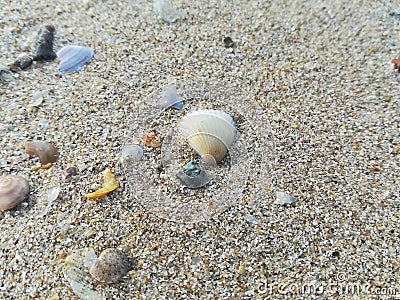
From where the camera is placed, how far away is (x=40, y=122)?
2.22 metres

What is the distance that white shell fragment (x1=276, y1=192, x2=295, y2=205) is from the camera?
6.34 feet

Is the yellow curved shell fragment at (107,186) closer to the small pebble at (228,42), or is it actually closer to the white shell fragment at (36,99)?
the white shell fragment at (36,99)

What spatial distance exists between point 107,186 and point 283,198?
791mm

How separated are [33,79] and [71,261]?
113cm

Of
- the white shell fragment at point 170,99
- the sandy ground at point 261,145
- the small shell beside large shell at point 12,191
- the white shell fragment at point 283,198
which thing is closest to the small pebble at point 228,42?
the sandy ground at point 261,145

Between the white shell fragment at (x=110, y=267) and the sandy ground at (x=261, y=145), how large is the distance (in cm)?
3

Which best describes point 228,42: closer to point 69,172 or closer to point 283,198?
point 283,198

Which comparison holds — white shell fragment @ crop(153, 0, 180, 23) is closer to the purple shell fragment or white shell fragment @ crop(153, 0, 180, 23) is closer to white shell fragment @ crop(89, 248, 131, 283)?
the purple shell fragment

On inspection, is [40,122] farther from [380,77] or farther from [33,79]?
[380,77]

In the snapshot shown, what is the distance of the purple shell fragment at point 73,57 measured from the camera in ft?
8.09

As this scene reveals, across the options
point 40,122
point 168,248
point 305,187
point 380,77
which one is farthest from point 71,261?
point 380,77

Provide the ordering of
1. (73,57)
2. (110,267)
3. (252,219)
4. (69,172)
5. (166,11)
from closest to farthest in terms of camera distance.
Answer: (110,267) → (252,219) → (69,172) → (73,57) → (166,11)

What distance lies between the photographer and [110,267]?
1715 mm

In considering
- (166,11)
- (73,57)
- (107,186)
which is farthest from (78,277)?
(166,11)
